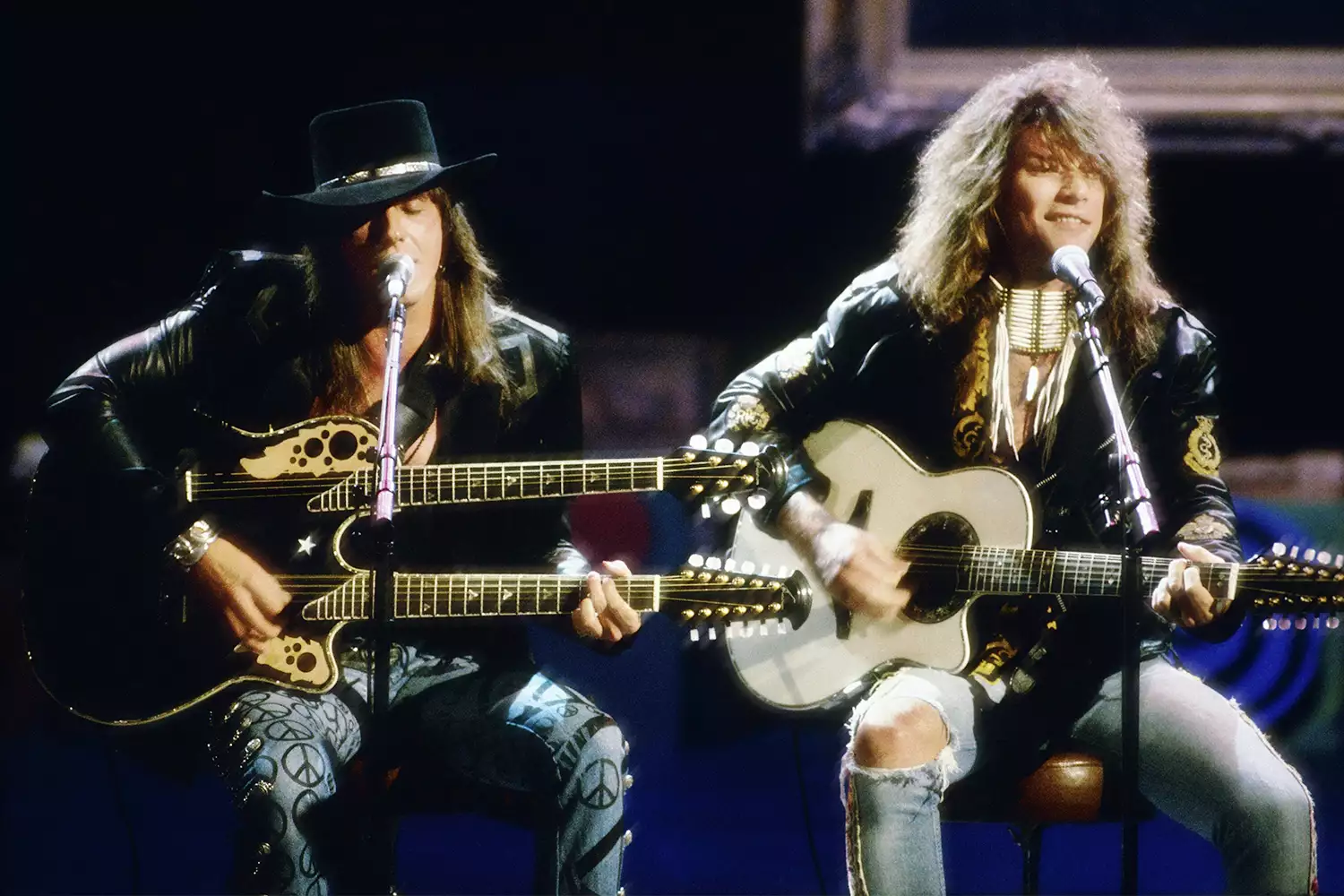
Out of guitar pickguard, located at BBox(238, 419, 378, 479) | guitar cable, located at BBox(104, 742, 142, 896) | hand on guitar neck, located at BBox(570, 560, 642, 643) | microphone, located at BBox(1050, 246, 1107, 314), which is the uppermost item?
microphone, located at BBox(1050, 246, 1107, 314)

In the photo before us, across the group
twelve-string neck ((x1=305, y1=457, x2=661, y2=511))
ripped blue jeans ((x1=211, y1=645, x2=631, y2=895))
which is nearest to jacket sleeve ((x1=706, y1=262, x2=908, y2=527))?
twelve-string neck ((x1=305, y1=457, x2=661, y2=511))

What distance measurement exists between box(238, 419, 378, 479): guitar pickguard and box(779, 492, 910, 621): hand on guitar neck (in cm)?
100

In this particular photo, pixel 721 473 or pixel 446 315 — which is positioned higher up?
pixel 446 315

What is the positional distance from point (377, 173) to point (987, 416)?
59.2 inches

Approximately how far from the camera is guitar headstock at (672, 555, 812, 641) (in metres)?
2.88

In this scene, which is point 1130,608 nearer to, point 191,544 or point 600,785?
point 600,785

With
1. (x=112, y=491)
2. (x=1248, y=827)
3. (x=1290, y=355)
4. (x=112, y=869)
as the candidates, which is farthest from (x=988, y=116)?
(x=112, y=869)

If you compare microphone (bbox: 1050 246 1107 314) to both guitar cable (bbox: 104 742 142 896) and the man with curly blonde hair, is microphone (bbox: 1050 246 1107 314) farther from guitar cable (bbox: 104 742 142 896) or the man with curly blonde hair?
guitar cable (bbox: 104 742 142 896)

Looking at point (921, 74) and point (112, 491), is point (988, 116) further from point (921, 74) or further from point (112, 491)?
point (112, 491)

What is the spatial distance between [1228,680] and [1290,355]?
0.93 metres

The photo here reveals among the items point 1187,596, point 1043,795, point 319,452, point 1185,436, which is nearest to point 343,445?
point 319,452

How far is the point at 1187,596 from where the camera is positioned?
271 centimetres

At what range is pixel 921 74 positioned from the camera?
13.0 feet

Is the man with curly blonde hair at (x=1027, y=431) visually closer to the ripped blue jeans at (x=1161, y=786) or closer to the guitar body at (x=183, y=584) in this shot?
the ripped blue jeans at (x=1161, y=786)
